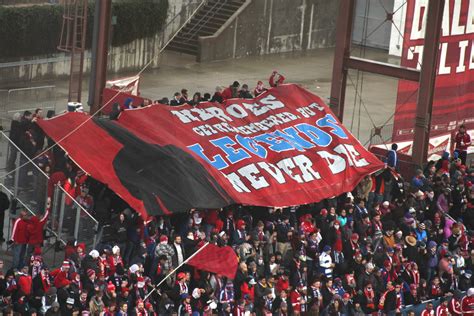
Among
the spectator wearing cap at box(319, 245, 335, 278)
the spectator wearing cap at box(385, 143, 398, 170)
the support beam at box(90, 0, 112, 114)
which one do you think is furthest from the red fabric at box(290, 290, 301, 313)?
the support beam at box(90, 0, 112, 114)

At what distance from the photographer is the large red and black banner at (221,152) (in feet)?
104

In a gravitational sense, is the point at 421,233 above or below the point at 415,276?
above

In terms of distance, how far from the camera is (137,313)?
93.0 feet

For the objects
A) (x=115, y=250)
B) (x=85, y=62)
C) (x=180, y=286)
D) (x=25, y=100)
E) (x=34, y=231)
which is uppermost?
(x=85, y=62)

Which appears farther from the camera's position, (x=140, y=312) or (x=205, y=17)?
(x=205, y=17)

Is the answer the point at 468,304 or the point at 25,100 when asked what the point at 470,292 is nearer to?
the point at 468,304

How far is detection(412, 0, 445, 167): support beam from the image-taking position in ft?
129

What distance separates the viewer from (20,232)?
29.7 m

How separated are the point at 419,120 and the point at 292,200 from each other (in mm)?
7510

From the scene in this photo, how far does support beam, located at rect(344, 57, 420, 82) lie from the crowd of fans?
12.5 feet

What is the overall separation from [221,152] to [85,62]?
1507 cm

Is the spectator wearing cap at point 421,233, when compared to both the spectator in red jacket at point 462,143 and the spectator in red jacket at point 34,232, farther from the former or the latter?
the spectator in red jacket at point 34,232

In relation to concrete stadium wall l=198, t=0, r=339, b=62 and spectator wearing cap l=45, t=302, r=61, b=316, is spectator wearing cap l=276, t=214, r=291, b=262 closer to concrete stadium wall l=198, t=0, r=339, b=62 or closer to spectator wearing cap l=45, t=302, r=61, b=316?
spectator wearing cap l=45, t=302, r=61, b=316

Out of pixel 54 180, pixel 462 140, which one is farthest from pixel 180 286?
pixel 462 140
